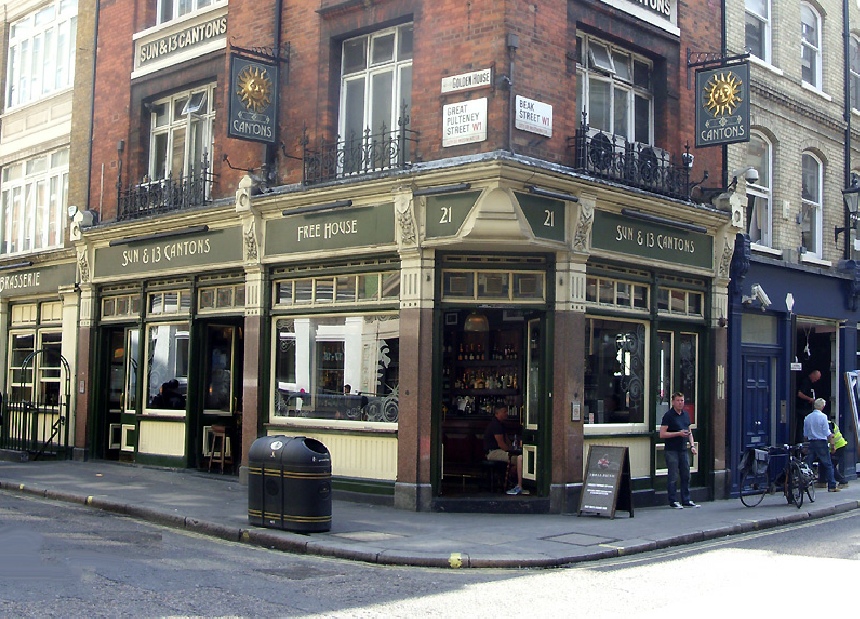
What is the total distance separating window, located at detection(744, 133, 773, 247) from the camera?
63.2 feet

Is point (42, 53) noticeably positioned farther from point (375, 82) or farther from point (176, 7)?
point (375, 82)

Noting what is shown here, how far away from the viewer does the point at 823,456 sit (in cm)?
1838

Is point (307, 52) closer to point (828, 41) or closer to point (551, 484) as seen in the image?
point (551, 484)

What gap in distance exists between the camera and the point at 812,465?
63.4 feet

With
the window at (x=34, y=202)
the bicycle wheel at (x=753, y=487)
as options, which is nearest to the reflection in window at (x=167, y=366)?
the window at (x=34, y=202)

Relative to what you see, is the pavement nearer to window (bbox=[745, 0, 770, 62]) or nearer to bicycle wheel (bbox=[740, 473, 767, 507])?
bicycle wheel (bbox=[740, 473, 767, 507])

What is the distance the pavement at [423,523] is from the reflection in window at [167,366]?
71.6 inches

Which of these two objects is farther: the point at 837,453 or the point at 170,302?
the point at 837,453

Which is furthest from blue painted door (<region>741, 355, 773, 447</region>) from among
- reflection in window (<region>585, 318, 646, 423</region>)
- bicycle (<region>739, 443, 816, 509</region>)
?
reflection in window (<region>585, 318, 646, 423</region>)

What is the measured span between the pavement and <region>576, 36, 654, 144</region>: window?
6503mm

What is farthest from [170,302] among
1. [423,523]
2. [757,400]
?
[757,400]

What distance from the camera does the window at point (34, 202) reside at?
75.5 feet

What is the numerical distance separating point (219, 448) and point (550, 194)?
882cm

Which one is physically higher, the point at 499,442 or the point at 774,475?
the point at 499,442
